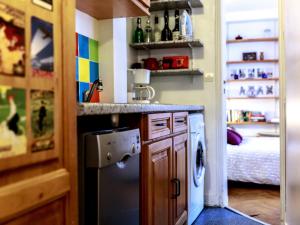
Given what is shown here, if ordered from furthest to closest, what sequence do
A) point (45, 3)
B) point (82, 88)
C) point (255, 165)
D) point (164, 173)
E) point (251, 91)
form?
1. point (251, 91)
2. point (255, 165)
3. point (82, 88)
4. point (164, 173)
5. point (45, 3)

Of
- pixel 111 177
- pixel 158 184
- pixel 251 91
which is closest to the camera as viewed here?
pixel 111 177

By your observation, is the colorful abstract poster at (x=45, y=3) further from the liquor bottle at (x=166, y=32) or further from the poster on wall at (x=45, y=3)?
the liquor bottle at (x=166, y=32)

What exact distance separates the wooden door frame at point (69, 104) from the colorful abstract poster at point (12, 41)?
169 millimetres

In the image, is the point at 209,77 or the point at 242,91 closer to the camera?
the point at 209,77

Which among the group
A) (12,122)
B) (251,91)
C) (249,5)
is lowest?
(12,122)

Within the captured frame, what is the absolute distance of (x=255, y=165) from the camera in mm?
4004

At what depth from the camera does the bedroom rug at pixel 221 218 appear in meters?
2.92

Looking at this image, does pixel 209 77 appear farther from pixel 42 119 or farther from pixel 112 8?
pixel 42 119

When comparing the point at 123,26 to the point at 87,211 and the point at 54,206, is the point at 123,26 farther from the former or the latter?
the point at 54,206

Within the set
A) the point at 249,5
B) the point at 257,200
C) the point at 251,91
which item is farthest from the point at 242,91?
the point at 257,200

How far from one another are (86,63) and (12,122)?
174 centimetres

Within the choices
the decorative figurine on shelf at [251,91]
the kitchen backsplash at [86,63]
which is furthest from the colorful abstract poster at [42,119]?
the decorative figurine on shelf at [251,91]

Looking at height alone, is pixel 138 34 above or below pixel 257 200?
above

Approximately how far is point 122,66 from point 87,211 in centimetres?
165
